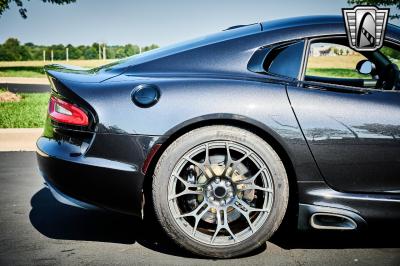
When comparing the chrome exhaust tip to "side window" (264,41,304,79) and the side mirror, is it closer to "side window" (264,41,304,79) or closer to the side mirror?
"side window" (264,41,304,79)

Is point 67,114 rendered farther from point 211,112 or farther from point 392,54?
point 392,54

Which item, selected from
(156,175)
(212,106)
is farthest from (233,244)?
(212,106)

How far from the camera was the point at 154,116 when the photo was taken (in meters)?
2.54

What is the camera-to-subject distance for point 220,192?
8.59 ft

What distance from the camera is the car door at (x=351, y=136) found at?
8.38ft

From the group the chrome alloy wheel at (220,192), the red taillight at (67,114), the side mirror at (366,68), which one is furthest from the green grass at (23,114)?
the side mirror at (366,68)

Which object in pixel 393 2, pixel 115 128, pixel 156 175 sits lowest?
pixel 156 175

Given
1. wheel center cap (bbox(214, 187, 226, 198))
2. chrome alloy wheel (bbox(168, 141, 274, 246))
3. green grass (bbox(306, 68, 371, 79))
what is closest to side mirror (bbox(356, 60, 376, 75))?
green grass (bbox(306, 68, 371, 79))

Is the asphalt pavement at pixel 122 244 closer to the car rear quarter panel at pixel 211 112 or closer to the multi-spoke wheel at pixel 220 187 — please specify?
the multi-spoke wheel at pixel 220 187

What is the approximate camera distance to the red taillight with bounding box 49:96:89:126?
2.59 metres

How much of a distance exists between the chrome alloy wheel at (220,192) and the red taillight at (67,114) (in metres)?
0.64

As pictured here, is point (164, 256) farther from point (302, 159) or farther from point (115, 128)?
point (302, 159)

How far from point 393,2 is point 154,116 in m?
30.6

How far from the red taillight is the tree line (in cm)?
5773
